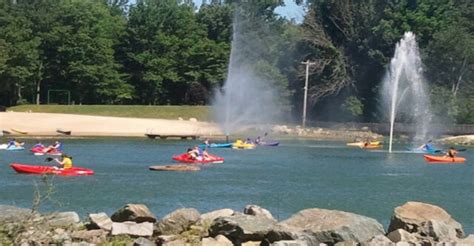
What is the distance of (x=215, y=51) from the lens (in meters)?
93.2

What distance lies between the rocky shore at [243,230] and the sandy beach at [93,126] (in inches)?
2164

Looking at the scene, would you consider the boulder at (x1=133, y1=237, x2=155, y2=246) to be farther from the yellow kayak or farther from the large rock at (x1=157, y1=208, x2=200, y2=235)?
the yellow kayak

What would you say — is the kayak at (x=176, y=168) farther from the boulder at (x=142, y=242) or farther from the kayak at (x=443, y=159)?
the boulder at (x=142, y=242)

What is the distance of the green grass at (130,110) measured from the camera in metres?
82.8

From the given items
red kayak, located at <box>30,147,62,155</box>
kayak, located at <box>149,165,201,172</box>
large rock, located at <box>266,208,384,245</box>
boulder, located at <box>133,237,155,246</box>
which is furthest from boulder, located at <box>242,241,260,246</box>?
red kayak, located at <box>30,147,62,155</box>

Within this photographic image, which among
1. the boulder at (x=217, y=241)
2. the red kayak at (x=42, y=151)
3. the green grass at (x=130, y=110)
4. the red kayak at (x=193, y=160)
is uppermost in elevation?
the green grass at (x=130, y=110)

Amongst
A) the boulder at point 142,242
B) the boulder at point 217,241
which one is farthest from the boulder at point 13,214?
the boulder at point 217,241

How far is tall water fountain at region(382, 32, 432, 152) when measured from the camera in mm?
78875

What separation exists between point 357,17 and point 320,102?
9.63 m

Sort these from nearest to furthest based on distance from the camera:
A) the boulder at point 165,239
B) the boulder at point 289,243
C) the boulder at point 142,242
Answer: the boulder at point 289,243 < the boulder at point 142,242 < the boulder at point 165,239

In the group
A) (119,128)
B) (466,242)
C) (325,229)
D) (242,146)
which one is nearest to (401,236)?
(466,242)

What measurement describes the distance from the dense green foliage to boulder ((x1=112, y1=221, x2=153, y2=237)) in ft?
221

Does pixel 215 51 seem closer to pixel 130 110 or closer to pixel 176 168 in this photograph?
pixel 130 110

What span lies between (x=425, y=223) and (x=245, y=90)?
69.1 metres
